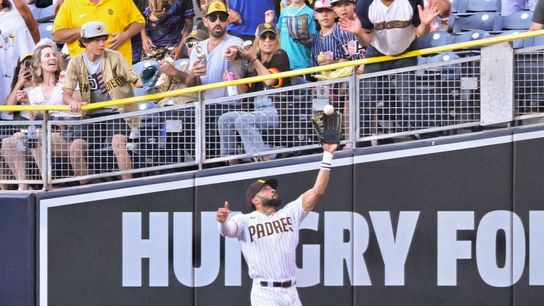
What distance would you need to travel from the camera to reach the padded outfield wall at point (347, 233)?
12312mm

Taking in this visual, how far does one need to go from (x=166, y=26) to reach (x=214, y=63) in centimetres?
213

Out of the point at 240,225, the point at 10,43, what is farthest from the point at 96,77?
the point at 240,225

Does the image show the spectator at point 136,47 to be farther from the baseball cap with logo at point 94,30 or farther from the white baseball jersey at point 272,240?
the white baseball jersey at point 272,240

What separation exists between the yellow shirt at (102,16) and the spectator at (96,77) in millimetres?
1232

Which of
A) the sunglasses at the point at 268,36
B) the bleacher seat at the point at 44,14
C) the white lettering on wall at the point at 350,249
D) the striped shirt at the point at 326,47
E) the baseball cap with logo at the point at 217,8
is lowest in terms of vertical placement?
the white lettering on wall at the point at 350,249

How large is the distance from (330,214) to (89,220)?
2.31m

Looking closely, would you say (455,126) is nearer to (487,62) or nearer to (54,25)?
(487,62)

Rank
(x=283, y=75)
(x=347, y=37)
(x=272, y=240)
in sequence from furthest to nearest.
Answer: (x=347, y=37)
(x=283, y=75)
(x=272, y=240)

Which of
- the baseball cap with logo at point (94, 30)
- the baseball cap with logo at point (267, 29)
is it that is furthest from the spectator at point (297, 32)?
the baseball cap with logo at point (94, 30)

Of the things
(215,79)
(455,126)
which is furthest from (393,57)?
(215,79)

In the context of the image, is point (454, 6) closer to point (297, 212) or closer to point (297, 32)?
point (297, 32)

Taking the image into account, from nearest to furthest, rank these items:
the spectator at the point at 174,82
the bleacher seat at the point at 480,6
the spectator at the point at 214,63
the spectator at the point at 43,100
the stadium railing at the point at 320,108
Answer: the stadium railing at the point at 320,108 < the spectator at the point at 214,63 < the spectator at the point at 174,82 < the spectator at the point at 43,100 < the bleacher seat at the point at 480,6

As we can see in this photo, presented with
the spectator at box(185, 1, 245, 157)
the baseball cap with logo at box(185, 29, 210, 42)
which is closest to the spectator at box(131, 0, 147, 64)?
the baseball cap with logo at box(185, 29, 210, 42)

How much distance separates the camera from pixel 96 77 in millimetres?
13312
